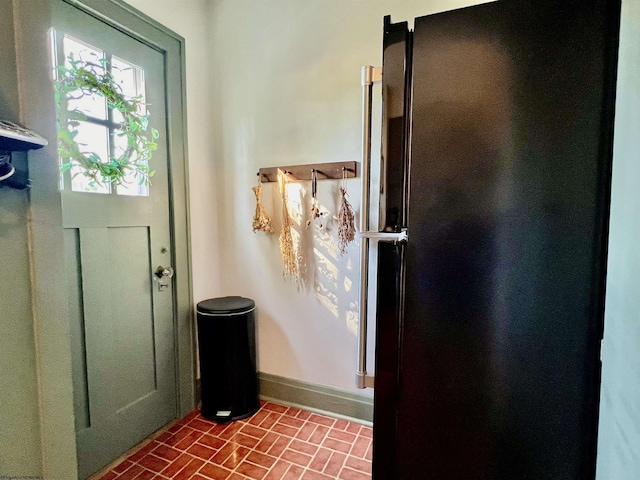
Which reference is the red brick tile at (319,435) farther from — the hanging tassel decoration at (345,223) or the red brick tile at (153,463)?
the hanging tassel decoration at (345,223)

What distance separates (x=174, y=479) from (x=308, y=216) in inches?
58.3

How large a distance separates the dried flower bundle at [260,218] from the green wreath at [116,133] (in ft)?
1.96

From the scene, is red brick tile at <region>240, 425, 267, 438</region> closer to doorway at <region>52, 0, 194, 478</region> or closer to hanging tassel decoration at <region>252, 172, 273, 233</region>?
doorway at <region>52, 0, 194, 478</region>

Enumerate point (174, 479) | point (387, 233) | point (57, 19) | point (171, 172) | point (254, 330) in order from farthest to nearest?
1. point (254, 330)
2. point (171, 172)
3. point (174, 479)
4. point (57, 19)
5. point (387, 233)

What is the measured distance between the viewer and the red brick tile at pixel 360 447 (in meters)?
1.62

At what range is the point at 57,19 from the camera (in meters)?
1.33

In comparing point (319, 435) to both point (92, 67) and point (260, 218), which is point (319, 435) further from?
point (92, 67)

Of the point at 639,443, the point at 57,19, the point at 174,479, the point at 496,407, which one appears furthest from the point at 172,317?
the point at 639,443

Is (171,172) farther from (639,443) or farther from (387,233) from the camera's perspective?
(639,443)

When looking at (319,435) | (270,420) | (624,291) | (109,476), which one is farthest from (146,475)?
(624,291)

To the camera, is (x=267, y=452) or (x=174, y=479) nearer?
(x=174, y=479)

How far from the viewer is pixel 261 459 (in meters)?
1.59

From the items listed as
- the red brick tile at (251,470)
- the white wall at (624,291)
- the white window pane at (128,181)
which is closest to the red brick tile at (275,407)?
the red brick tile at (251,470)

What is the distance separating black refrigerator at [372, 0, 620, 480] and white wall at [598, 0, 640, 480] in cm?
2
